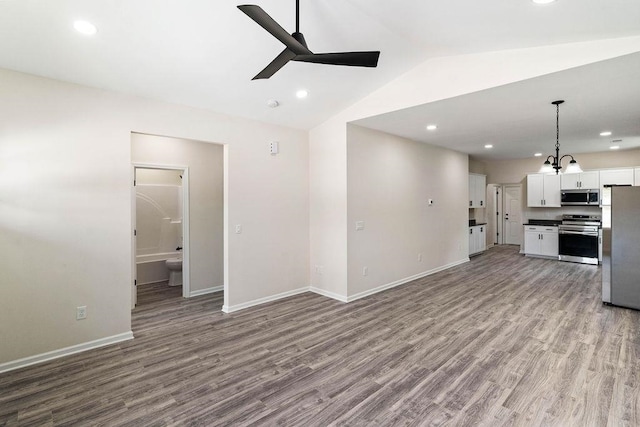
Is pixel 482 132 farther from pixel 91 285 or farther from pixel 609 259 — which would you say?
pixel 91 285

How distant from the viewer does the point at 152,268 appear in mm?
5824

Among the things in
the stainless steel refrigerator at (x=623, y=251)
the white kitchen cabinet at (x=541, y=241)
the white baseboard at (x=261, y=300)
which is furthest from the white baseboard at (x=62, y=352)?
the white kitchen cabinet at (x=541, y=241)

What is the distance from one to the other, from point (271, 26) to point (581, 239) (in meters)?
8.64

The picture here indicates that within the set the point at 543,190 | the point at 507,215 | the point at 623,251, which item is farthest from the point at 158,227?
the point at 507,215

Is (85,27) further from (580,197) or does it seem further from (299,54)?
(580,197)

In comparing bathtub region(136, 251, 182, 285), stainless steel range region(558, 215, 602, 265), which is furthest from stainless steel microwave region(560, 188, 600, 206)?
bathtub region(136, 251, 182, 285)

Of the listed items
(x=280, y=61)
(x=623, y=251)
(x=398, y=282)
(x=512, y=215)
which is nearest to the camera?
(x=280, y=61)

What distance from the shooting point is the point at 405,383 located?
2516 mm

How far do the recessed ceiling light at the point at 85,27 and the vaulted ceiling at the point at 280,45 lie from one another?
37mm

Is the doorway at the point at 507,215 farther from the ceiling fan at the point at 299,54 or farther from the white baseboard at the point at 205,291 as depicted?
the ceiling fan at the point at 299,54

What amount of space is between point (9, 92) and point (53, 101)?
0.98 ft

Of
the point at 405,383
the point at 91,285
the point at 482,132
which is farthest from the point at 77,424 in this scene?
the point at 482,132

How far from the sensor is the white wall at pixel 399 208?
4766mm

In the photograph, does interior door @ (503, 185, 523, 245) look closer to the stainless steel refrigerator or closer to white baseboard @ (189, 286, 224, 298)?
the stainless steel refrigerator
